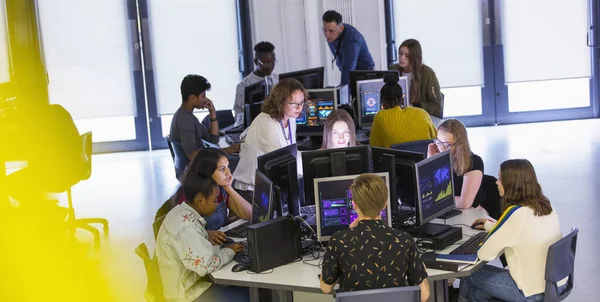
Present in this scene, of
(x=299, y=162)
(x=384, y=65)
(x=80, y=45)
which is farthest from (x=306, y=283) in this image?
(x=80, y=45)

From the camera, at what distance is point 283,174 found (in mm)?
5090

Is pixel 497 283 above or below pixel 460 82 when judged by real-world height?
below

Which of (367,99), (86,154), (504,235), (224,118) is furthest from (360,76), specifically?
(504,235)

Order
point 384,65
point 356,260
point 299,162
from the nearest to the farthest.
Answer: point 356,260 < point 299,162 < point 384,65

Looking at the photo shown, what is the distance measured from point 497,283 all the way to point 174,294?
169cm

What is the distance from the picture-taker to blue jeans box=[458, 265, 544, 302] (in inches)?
172

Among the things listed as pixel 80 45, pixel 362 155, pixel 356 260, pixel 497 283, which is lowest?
pixel 497 283

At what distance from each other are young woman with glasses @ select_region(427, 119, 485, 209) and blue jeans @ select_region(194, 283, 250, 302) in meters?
1.52

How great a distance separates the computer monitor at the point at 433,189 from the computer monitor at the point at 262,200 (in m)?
0.82

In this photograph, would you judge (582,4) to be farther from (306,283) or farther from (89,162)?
(306,283)

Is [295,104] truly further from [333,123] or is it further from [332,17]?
[332,17]

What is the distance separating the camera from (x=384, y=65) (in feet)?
38.3

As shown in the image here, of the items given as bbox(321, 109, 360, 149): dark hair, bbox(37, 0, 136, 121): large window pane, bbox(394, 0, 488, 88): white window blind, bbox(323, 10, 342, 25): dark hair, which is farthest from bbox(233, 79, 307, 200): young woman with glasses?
bbox(37, 0, 136, 121): large window pane

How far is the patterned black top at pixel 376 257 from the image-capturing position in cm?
385
